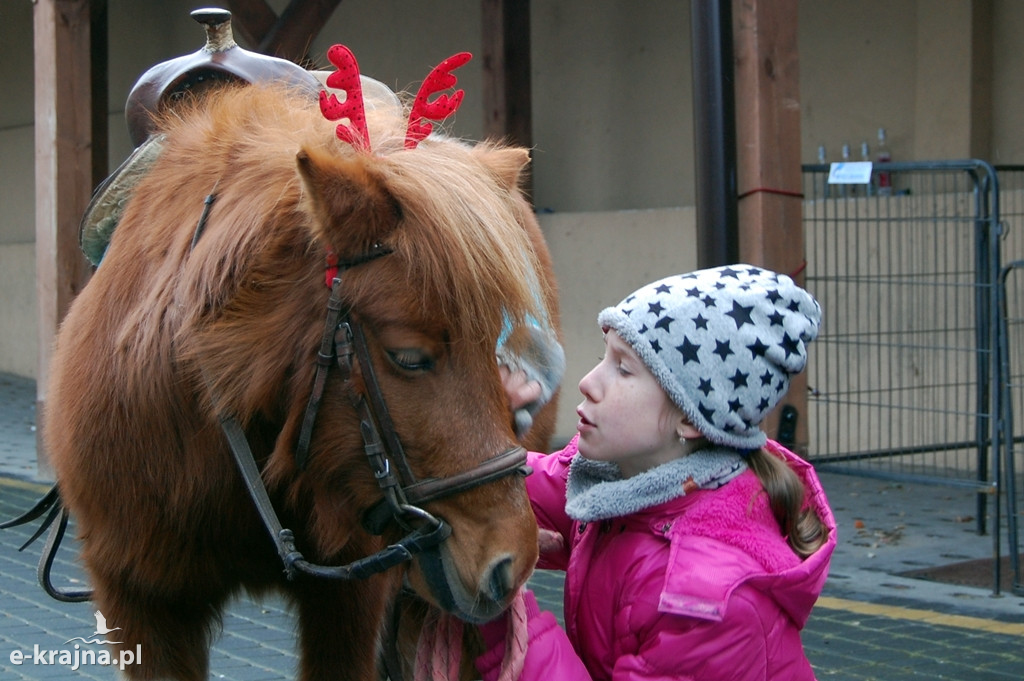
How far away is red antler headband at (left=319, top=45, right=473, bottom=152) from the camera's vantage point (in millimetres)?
2489

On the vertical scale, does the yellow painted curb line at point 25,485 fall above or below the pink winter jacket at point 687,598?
below

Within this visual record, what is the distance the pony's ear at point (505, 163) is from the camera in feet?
8.70

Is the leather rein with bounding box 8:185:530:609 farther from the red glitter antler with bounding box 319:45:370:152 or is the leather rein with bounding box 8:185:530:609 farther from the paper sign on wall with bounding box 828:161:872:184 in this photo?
the paper sign on wall with bounding box 828:161:872:184

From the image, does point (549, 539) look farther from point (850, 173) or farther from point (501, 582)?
point (850, 173)

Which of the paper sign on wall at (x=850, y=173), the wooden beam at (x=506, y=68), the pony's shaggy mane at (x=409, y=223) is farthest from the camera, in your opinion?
the wooden beam at (x=506, y=68)

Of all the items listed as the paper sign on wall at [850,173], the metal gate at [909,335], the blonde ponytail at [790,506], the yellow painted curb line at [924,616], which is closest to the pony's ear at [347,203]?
the blonde ponytail at [790,506]

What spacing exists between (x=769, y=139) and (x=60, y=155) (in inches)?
204

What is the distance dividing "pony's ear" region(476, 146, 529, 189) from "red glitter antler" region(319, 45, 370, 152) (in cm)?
28

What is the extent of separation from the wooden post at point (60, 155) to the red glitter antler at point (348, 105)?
6.27 meters

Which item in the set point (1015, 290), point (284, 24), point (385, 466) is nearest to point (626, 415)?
point (385, 466)

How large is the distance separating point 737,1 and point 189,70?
2623 millimetres

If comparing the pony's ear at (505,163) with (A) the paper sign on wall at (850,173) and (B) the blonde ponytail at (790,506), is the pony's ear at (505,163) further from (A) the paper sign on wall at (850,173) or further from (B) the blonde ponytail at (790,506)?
(A) the paper sign on wall at (850,173)

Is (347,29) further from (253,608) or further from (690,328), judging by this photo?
(690,328)

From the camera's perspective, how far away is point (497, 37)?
8789mm
